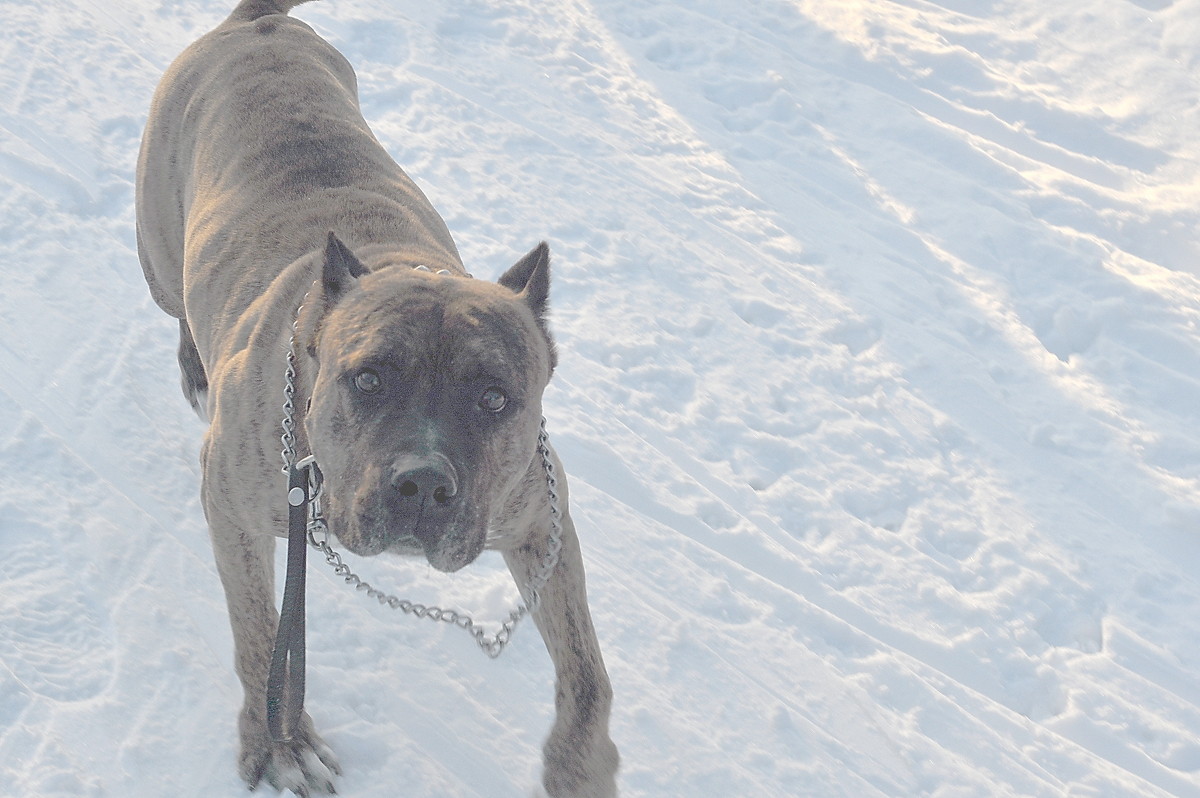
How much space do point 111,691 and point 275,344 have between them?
1.19 m

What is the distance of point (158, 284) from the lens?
4.33 m

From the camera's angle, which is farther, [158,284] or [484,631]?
[158,284]

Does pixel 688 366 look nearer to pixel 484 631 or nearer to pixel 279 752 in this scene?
pixel 484 631

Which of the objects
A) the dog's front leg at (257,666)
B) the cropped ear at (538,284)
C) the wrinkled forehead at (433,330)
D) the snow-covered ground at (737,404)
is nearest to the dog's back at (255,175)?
the cropped ear at (538,284)

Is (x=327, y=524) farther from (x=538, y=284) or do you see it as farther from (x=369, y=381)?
(x=538, y=284)

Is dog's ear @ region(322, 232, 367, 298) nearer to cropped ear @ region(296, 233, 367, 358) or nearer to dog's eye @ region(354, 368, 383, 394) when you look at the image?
cropped ear @ region(296, 233, 367, 358)

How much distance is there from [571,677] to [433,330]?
3.45 feet

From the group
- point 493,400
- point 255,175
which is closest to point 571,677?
point 493,400

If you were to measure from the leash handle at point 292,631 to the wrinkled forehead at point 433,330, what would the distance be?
1.15 ft

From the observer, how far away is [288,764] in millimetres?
3047

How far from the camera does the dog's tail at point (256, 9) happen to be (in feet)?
14.4

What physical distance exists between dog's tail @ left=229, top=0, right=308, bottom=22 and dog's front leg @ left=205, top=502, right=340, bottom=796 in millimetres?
2216

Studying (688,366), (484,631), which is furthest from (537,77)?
(484,631)

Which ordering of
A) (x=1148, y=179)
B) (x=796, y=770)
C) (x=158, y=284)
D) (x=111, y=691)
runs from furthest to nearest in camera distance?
(x=1148, y=179) < (x=158, y=284) < (x=796, y=770) < (x=111, y=691)
